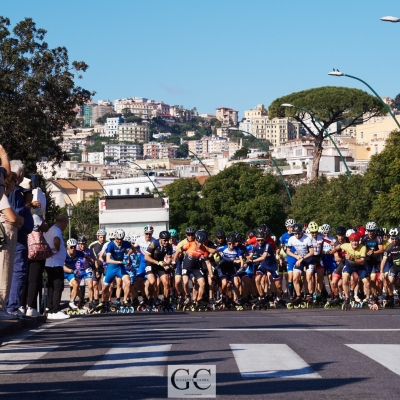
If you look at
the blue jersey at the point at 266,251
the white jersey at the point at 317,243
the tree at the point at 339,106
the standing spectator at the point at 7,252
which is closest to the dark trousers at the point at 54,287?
the standing spectator at the point at 7,252

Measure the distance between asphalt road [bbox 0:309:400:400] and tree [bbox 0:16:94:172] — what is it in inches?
898

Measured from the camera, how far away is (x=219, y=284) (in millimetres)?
24938

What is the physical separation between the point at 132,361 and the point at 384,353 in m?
2.64

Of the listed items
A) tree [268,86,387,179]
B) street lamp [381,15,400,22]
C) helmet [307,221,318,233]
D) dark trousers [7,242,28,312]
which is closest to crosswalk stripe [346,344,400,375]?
dark trousers [7,242,28,312]

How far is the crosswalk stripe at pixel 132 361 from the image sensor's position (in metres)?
9.52

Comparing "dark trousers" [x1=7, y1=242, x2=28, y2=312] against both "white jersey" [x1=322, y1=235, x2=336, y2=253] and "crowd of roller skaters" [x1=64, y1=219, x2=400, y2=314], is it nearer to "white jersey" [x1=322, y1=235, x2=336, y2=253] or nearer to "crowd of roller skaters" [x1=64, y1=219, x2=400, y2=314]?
"crowd of roller skaters" [x1=64, y1=219, x2=400, y2=314]

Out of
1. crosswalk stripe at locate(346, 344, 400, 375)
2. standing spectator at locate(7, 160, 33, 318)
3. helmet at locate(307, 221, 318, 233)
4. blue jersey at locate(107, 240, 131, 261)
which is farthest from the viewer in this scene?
helmet at locate(307, 221, 318, 233)

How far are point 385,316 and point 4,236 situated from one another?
834cm

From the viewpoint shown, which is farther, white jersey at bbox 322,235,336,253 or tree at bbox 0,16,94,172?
tree at bbox 0,16,94,172

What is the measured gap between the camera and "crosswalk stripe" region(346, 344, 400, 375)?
33.5ft

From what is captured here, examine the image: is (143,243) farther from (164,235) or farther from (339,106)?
(339,106)

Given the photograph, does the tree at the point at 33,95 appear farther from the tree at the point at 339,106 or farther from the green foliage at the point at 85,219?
the green foliage at the point at 85,219

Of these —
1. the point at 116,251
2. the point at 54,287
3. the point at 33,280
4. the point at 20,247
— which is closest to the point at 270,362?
the point at 20,247

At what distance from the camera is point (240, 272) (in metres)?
24.9
